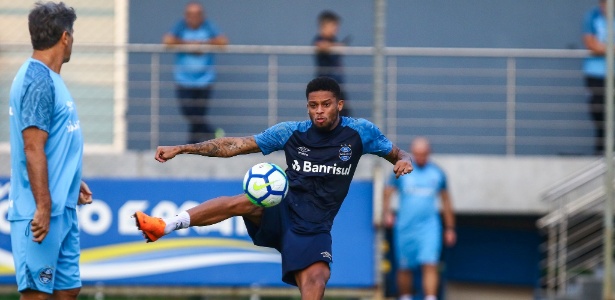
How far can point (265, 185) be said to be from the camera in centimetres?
795

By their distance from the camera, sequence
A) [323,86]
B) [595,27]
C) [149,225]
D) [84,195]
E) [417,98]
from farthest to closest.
→ [417,98], [595,27], [323,86], [149,225], [84,195]

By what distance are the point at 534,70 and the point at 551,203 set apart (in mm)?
1983

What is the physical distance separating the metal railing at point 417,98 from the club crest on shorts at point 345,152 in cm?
589

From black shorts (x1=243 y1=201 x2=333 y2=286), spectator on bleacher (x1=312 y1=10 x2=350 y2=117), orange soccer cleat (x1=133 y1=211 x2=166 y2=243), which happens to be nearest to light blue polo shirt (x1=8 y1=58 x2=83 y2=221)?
orange soccer cleat (x1=133 y1=211 x2=166 y2=243)

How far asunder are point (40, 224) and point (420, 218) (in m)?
7.26

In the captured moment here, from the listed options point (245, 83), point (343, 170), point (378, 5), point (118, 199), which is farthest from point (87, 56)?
point (343, 170)

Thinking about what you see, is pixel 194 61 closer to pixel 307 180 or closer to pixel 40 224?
pixel 307 180

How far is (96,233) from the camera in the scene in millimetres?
11945

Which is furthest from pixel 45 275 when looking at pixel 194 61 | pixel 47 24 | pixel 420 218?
pixel 420 218

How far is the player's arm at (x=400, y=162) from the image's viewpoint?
783 centimetres

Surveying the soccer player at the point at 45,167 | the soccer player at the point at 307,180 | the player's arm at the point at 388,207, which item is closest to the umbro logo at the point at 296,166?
the soccer player at the point at 307,180

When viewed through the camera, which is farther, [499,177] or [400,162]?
[499,177]

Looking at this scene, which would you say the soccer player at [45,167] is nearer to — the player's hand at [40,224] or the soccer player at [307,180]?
the player's hand at [40,224]

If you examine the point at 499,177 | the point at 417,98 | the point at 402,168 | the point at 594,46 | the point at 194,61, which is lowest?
the point at 499,177
